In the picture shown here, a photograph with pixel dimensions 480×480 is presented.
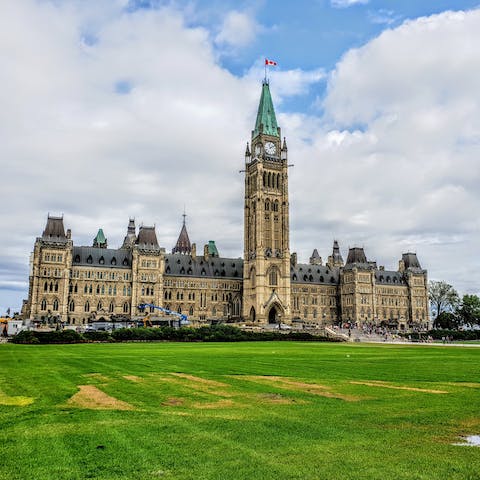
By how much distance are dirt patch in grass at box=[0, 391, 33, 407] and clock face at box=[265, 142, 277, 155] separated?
12463 centimetres

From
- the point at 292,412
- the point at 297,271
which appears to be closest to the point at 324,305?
the point at 297,271

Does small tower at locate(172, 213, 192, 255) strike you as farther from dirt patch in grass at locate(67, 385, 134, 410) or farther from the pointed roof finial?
dirt patch in grass at locate(67, 385, 134, 410)

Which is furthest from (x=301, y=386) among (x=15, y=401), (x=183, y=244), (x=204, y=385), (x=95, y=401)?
(x=183, y=244)

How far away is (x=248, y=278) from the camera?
133m

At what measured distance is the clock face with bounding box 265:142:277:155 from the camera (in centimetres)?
13862

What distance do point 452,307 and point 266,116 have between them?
252ft

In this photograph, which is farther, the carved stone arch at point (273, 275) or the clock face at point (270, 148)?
the clock face at point (270, 148)

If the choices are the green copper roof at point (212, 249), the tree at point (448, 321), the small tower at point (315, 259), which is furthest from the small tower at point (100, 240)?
the tree at point (448, 321)

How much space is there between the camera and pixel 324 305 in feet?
501

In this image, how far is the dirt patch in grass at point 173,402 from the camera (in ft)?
54.4

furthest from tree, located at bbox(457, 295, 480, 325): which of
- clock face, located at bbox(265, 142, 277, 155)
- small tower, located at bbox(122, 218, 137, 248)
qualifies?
small tower, located at bbox(122, 218, 137, 248)

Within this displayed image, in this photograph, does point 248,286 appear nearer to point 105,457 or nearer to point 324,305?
point 324,305

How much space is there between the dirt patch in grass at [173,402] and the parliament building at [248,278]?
330 feet

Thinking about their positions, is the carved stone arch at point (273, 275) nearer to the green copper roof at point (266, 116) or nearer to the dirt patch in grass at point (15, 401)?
the green copper roof at point (266, 116)
